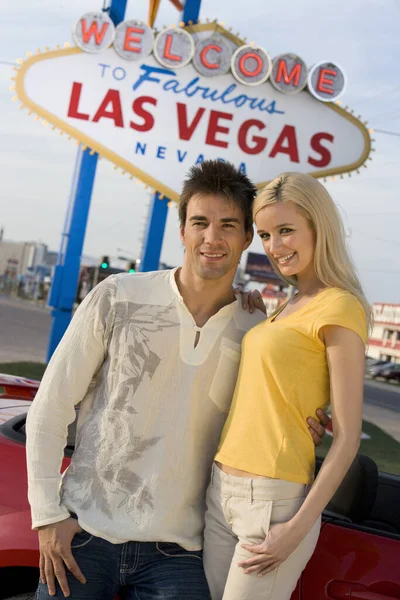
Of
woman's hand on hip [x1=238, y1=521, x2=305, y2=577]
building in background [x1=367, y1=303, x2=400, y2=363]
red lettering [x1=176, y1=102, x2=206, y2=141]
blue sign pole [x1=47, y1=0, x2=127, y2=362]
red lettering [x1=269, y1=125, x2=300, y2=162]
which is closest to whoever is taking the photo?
woman's hand on hip [x1=238, y1=521, x2=305, y2=577]

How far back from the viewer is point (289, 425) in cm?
230

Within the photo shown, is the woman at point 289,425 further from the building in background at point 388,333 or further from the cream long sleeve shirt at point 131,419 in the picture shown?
the building in background at point 388,333

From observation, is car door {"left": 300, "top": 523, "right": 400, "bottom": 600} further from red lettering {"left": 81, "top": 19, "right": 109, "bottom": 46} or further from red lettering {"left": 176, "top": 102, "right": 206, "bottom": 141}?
red lettering {"left": 81, "top": 19, "right": 109, "bottom": 46}

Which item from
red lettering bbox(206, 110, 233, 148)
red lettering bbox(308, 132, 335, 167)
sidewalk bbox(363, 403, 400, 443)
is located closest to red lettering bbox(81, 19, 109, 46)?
red lettering bbox(206, 110, 233, 148)

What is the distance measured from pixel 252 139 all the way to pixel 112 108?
6.19 feet

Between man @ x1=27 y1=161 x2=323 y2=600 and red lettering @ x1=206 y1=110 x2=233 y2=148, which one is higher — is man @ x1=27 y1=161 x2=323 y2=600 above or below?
below

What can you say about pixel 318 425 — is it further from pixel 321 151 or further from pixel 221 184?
pixel 321 151

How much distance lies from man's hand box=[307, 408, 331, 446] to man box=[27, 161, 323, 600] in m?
0.32

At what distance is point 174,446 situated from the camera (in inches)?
96.2

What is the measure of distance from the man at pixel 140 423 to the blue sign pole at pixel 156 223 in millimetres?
7937

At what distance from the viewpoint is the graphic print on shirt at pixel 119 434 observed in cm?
240

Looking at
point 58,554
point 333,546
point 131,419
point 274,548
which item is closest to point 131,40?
point 131,419

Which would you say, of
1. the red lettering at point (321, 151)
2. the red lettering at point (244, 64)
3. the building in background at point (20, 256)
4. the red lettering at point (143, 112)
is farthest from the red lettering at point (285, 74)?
the building in background at point (20, 256)

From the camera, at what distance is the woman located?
7.38 ft
